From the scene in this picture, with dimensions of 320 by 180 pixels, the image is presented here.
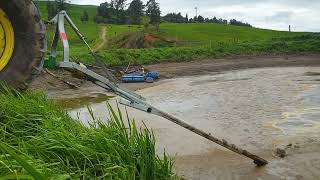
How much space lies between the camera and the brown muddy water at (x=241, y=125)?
6.77 meters

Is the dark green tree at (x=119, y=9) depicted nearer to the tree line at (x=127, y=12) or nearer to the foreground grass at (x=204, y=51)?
the tree line at (x=127, y=12)

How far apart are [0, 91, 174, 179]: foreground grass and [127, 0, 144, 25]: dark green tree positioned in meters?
80.2

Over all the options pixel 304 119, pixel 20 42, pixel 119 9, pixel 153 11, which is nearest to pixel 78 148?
pixel 20 42

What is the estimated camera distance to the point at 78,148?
4246 mm

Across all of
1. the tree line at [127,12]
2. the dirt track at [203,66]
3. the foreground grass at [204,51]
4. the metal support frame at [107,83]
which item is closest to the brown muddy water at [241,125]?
the metal support frame at [107,83]

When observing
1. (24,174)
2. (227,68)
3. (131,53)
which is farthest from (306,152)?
(131,53)

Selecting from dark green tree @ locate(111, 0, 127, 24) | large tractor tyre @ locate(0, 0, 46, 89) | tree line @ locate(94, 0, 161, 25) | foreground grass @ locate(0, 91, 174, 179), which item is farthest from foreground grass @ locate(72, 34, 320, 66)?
dark green tree @ locate(111, 0, 127, 24)

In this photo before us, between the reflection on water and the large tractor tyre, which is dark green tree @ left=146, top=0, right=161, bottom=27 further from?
the large tractor tyre

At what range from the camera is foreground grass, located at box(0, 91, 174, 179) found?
3.92 m

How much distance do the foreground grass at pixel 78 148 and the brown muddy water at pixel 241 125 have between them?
172 centimetres

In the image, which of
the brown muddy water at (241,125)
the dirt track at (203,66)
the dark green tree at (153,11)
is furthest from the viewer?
the dark green tree at (153,11)

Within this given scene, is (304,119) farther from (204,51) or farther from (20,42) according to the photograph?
(204,51)

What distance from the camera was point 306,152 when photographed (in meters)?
7.51

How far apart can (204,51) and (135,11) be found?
5954 cm
